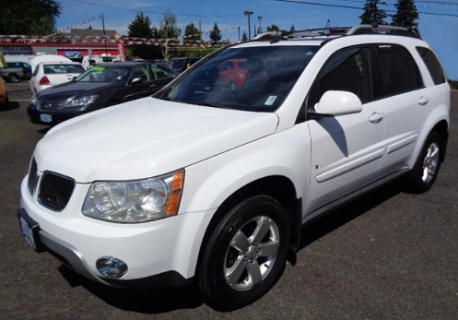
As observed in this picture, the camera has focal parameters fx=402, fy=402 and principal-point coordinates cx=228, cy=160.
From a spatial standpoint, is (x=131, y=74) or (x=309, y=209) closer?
(x=309, y=209)

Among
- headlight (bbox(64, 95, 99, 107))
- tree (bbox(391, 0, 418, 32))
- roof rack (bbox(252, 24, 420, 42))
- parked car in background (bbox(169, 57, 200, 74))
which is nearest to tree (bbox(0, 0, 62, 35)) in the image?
parked car in background (bbox(169, 57, 200, 74))

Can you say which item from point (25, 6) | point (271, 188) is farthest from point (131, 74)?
point (25, 6)

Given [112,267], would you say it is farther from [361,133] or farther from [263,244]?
[361,133]

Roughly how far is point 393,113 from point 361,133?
55 cm

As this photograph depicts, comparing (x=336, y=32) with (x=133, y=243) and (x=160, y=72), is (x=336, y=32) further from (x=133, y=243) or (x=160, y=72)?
(x=160, y=72)

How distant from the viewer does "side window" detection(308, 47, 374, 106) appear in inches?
118

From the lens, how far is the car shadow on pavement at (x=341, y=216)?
3609 millimetres

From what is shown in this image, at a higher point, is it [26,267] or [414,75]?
[414,75]

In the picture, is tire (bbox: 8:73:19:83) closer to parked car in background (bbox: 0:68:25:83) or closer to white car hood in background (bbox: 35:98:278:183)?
parked car in background (bbox: 0:68:25:83)

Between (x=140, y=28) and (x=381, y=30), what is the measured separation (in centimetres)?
7654

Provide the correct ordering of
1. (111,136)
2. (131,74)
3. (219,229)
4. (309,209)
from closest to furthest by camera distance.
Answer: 1. (219,229)
2. (111,136)
3. (309,209)
4. (131,74)

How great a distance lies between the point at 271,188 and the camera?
8.82 feet

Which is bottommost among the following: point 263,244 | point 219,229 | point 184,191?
point 263,244

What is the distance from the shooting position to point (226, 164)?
2332 millimetres
